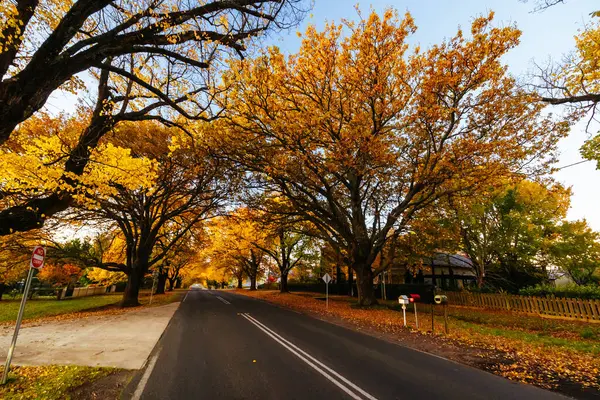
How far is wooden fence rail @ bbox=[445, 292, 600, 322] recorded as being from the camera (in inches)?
511

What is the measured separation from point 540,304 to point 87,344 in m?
20.9

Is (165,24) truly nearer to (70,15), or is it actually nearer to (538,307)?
(70,15)

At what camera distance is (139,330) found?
998 centimetres

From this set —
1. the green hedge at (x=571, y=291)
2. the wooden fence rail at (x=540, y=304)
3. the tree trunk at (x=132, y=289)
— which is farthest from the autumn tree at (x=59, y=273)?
the green hedge at (x=571, y=291)

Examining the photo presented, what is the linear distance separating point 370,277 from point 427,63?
12354 mm

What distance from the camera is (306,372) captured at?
18.6 feet

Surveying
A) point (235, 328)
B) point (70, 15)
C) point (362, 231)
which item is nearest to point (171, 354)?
point (235, 328)

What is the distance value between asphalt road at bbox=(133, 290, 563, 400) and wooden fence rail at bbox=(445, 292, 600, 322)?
11946mm

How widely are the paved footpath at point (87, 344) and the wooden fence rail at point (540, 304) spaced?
1879 centimetres

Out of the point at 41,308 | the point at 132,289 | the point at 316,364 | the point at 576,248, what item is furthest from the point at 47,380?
the point at 576,248

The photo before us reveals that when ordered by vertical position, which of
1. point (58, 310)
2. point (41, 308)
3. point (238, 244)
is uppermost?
point (238, 244)

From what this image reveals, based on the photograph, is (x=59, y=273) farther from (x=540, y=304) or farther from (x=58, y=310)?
(x=540, y=304)

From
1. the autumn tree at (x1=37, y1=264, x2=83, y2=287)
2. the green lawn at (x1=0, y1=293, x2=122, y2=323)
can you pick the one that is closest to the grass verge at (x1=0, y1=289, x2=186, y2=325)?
the green lawn at (x1=0, y1=293, x2=122, y2=323)

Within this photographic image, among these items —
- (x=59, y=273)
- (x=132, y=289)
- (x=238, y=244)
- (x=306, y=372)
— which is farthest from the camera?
(x=238, y=244)
